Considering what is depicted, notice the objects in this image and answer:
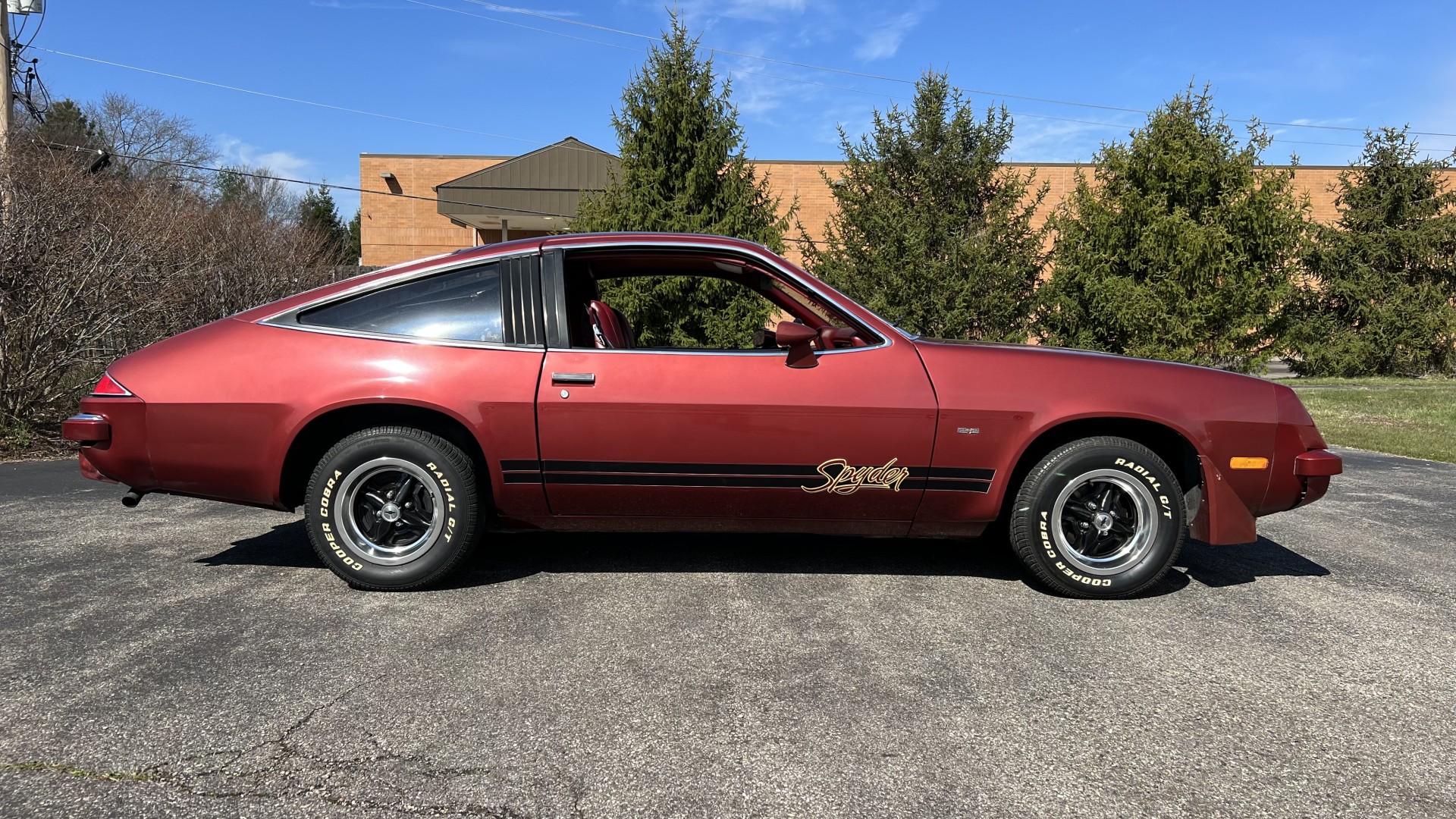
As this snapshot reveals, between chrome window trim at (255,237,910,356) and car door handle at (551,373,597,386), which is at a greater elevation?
chrome window trim at (255,237,910,356)

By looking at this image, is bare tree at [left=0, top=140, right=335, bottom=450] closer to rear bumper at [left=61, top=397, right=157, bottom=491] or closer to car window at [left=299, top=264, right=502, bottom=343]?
rear bumper at [left=61, top=397, right=157, bottom=491]

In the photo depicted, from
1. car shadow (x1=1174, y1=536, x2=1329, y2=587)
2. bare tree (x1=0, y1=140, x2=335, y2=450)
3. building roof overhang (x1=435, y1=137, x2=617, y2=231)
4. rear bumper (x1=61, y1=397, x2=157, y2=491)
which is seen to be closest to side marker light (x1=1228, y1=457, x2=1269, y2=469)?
car shadow (x1=1174, y1=536, x2=1329, y2=587)

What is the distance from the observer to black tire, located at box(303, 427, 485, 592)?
367 cm

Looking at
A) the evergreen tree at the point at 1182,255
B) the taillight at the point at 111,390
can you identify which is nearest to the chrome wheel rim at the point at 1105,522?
the taillight at the point at 111,390

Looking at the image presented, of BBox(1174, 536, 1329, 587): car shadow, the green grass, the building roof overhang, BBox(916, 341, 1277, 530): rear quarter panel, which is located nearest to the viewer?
BBox(916, 341, 1277, 530): rear quarter panel

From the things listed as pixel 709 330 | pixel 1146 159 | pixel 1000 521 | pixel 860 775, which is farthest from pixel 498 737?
pixel 1146 159

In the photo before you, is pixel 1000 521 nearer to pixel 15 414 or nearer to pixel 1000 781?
pixel 1000 781

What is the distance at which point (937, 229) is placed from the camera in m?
13.2

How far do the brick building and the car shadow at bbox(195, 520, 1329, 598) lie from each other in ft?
74.4

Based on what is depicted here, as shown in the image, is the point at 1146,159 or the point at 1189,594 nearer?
the point at 1189,594

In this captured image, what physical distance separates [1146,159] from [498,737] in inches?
602

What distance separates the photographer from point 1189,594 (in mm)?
3852

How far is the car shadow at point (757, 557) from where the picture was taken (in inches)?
162

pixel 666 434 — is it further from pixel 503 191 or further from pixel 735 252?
pixel 503 191
